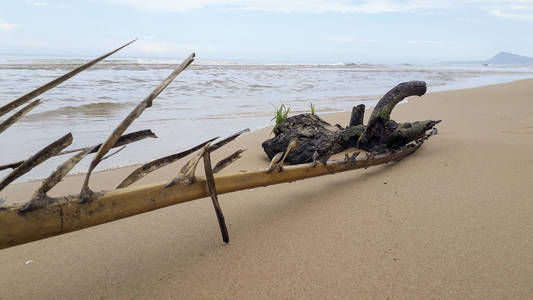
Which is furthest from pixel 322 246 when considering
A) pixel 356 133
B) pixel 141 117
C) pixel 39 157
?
pixel 141 117

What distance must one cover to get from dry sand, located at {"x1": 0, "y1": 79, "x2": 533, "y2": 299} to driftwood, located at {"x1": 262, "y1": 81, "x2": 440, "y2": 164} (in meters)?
0.54

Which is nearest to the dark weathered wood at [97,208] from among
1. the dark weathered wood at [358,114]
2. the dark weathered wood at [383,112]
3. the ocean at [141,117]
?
the dark weathered wood at [383,112]

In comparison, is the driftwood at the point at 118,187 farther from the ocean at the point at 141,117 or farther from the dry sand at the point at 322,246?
the ocean at the point at 141,117

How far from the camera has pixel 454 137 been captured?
421 centimetres

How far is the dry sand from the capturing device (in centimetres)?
156

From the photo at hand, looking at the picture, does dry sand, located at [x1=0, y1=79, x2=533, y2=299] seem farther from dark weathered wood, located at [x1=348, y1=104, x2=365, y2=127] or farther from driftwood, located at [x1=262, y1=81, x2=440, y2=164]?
dark weathered wood, located at [x1=348, y1=104, x2=365, y2=127]

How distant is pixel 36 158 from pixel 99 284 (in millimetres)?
676

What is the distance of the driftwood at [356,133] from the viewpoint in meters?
3.50

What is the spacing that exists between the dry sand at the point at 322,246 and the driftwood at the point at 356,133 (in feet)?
1.77

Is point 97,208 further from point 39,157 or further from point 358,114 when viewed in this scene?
point 358,114

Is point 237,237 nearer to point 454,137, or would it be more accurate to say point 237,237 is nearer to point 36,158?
point 36,158

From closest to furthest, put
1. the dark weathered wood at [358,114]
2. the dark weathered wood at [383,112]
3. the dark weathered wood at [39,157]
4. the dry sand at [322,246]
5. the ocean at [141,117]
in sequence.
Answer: the dark weathered wood at [39,157] < the dry sand at [322,246] < the dark weathered wood at [383,112] < the dark weathered wood at [358,114] < the ocean at [141,117]

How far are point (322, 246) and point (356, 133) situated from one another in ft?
6.90

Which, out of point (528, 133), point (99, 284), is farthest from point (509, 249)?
point (528, 133)
